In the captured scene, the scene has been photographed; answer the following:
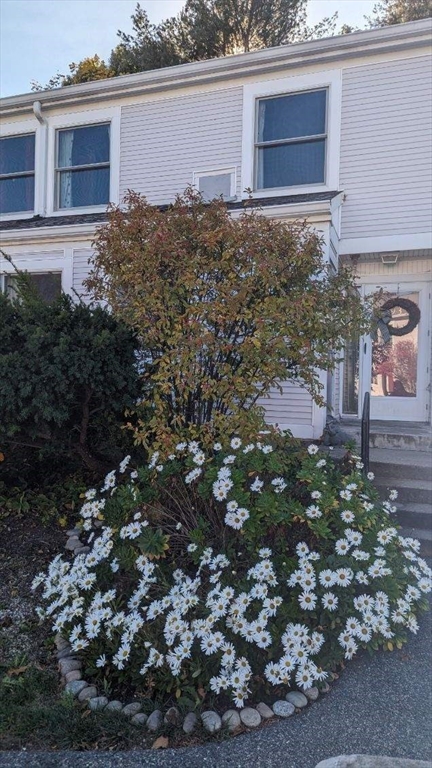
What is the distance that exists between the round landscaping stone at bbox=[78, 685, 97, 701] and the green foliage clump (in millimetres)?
1861

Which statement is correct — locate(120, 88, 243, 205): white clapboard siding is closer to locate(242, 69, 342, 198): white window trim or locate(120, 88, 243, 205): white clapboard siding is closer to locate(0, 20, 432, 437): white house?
locate(0, 20, 432, 437): white house

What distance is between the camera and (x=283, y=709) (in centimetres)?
254

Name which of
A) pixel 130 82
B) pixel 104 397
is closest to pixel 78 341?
pixel 104 397

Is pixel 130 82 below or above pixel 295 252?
above

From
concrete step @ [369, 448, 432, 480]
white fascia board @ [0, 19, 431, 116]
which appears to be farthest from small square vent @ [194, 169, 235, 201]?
concrete step @ [369, 448, 432, 480]

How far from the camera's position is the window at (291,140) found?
25.5 ft

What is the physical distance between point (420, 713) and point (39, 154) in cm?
961

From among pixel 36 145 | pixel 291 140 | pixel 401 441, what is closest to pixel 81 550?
pixel 401 441

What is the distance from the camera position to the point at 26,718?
8.29 ft

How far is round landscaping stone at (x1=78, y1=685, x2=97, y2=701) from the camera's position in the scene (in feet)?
8.88

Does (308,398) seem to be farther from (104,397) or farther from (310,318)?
(104,397)

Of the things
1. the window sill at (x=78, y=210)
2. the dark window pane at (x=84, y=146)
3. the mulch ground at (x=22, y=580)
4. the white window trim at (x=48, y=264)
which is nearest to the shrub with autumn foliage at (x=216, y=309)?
the mulch ground at (x=22, y=580)

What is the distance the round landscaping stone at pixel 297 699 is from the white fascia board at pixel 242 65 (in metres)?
7.82

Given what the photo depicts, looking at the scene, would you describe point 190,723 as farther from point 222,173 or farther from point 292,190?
point 222,173
